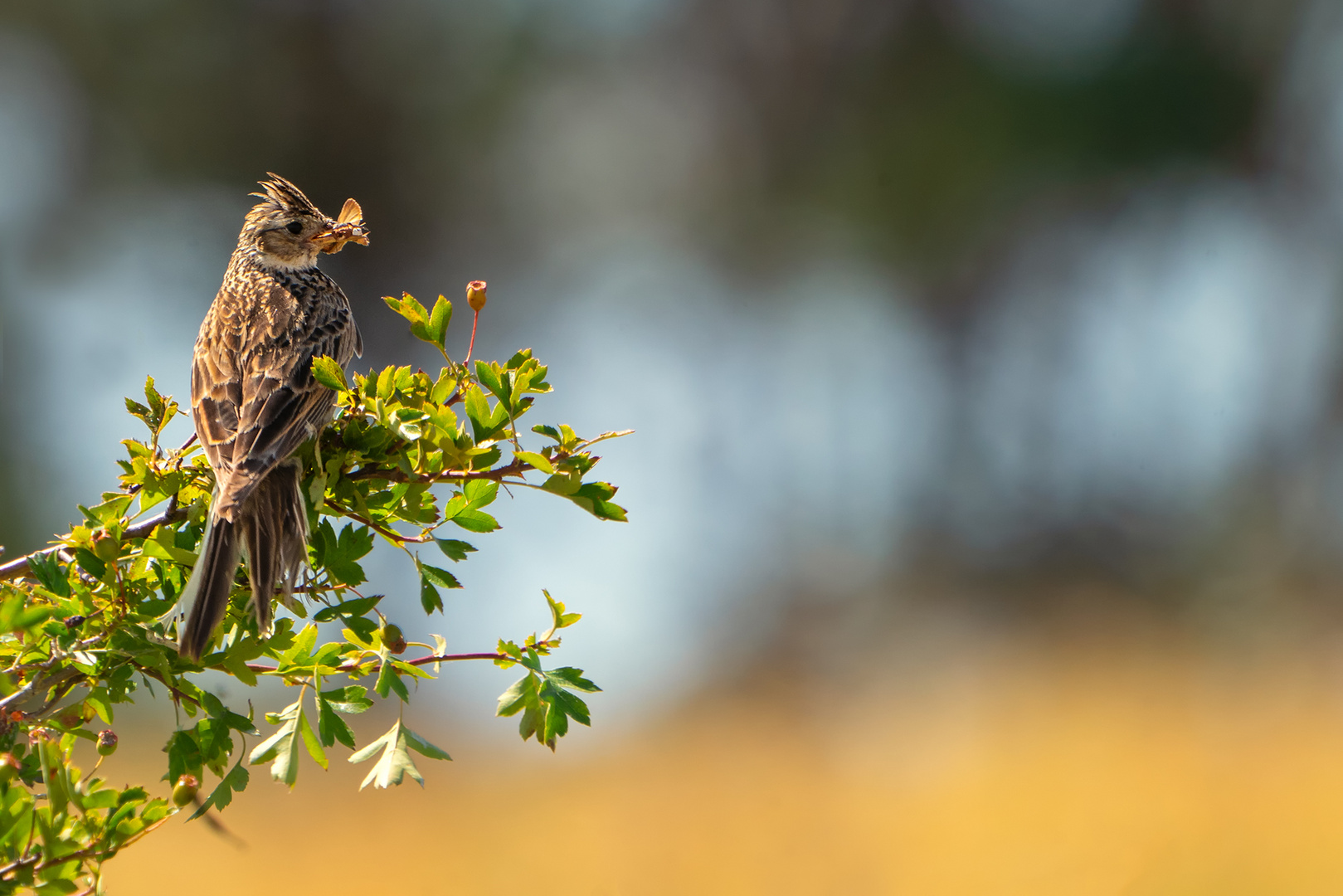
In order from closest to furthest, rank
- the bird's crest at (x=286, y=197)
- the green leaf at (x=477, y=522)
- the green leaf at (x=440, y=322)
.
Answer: the green leaf at (x=440, y=322) < the green leaf at (x=477, y=522) < the bird's crest at (x=286, y=197)

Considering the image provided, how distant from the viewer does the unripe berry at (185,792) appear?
1.88 meters

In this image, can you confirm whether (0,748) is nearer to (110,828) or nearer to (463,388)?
(110,828)

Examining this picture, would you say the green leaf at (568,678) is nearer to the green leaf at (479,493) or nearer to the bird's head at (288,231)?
the green leaf at (479,493)

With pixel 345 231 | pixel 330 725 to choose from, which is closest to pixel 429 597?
pixel 330 725

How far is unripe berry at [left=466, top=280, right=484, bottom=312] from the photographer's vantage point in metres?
2.21

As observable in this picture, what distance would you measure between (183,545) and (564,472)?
32.1 inches

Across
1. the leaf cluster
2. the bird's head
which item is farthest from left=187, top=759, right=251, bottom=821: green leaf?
the bird's head

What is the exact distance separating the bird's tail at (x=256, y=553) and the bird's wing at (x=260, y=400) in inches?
2.2

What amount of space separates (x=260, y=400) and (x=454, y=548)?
2.71 ft

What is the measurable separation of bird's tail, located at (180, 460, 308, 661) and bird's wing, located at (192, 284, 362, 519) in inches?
2.2

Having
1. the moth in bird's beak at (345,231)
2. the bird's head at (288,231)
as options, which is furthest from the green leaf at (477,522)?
the bird's head at (288,231)

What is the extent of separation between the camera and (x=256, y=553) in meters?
2.19

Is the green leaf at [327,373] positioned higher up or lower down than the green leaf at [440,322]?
lower down

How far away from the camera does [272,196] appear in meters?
4.14
